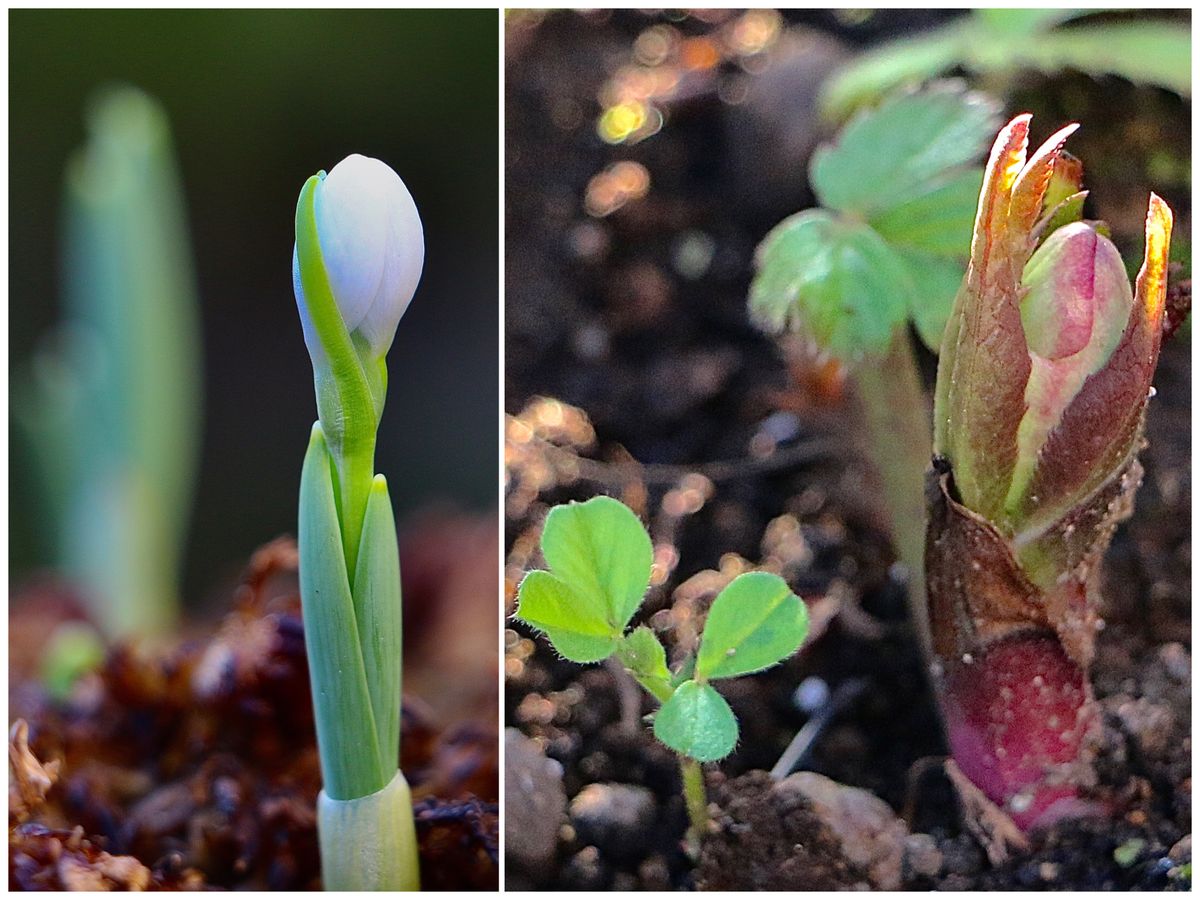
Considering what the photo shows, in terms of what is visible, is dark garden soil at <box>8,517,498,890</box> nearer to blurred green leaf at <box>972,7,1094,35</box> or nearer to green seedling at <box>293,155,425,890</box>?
green seedling at <box>293,155,425,890</box>

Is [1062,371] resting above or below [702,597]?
above

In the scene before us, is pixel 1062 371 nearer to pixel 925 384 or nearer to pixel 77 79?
pixel 925 384

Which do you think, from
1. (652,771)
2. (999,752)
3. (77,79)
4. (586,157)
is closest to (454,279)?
(586,157)

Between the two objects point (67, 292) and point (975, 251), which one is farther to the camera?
point (67, 292)

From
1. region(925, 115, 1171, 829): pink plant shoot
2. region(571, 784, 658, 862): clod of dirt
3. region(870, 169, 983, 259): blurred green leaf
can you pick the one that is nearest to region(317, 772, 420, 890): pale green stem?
region(571, 784, 658, 862): clod of dirt

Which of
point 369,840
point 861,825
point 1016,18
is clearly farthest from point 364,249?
point 1016,18

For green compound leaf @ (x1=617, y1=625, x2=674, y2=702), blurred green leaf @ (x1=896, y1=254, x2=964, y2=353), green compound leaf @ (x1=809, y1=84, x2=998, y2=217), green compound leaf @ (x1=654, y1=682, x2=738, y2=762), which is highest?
green compound leaf @ (x1=809, y1=84, x2=998, y2=217)

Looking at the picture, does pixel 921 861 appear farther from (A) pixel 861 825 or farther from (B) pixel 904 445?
(B) pixel 904 445
